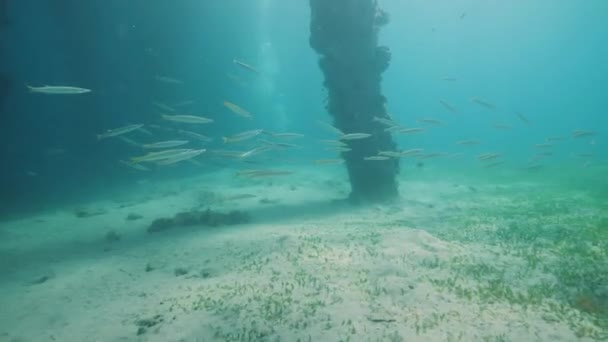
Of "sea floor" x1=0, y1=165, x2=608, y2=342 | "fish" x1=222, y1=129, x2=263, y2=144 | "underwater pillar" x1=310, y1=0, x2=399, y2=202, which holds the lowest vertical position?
"sea floor" x1=0, y1=165, x2=608, y2=342

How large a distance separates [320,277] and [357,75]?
11.4m

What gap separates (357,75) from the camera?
56.0ft

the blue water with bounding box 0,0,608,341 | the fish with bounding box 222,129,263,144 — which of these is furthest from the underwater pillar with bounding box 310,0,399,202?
the fish with bounding box 222,129,263,144

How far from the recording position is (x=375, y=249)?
32.2ft

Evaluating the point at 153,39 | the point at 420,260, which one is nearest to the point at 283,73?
the point at 153,39

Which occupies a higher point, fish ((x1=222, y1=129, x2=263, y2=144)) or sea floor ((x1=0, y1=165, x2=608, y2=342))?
fish ((x1=222, y1=129, x2=263, y2=144))

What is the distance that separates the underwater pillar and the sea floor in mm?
2188

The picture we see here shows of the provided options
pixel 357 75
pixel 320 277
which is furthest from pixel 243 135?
pixel 357 75

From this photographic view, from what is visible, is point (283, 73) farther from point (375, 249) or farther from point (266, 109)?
point (375, 249)

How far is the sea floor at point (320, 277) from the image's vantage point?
6055 millimetres

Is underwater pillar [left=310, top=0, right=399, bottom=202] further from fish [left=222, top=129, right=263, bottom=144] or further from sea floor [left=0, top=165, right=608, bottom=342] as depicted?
fish [left=222, top=129, right=263, bottom=144]

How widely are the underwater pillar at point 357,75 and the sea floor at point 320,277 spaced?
2.19m

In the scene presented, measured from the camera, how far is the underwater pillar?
16.8m

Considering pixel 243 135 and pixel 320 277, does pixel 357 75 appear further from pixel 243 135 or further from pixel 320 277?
pixel 320 277
